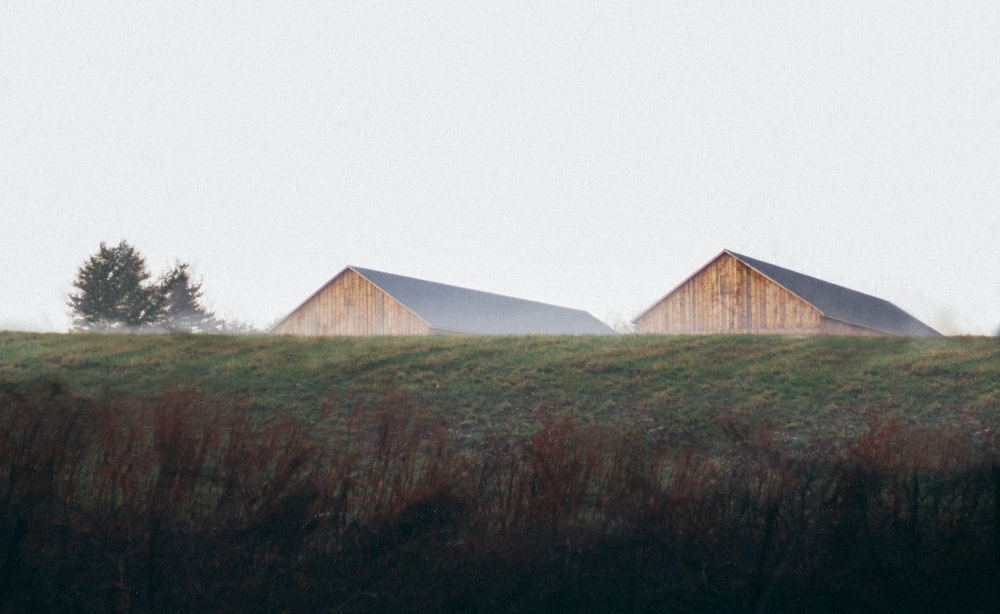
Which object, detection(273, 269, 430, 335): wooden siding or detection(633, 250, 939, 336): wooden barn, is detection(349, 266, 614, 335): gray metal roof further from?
detection(633, 250, 939, 336): wooden barn

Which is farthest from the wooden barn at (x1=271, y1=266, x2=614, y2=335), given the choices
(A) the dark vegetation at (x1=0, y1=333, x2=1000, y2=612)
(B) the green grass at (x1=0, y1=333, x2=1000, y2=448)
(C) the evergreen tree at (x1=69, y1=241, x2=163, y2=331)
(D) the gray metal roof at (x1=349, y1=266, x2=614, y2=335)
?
(A) the dark vegetation at (x1=0, y1=333, x2=1000, y2=612)

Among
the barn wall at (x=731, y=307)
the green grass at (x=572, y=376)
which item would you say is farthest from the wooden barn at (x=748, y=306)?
the green grass at (x=572, y=376)

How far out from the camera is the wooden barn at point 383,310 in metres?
41.7

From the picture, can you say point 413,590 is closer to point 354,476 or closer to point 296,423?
point 354,476

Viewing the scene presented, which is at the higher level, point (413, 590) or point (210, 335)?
point (210, 335)

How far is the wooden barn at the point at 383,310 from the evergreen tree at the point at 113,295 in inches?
278

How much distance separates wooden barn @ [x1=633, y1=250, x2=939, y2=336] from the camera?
3681 cm

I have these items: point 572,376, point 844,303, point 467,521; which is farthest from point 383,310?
point 467,521

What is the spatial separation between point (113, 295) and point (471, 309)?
60.8 ft

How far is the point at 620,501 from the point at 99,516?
421 centimetres

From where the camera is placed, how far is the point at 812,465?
739 centimetres

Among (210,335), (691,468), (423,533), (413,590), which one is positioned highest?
(210,335)

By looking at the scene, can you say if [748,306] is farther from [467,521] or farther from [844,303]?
[467,521]

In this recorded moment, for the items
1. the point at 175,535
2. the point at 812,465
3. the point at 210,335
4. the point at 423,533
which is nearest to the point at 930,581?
the point at 812,465
